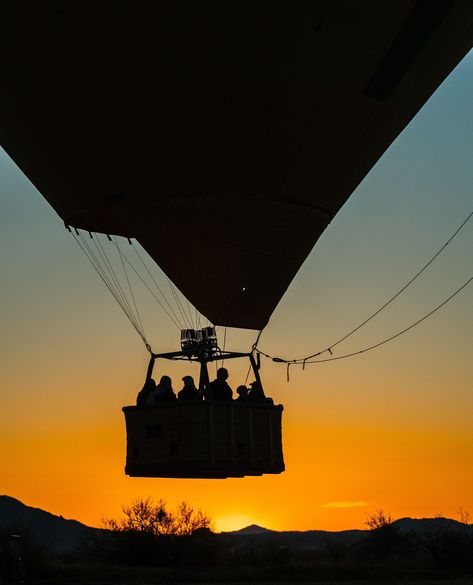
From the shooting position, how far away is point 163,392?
66.4ft

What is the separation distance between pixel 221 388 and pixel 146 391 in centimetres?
134

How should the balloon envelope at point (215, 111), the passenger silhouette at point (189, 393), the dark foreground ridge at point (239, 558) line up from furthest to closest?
the dark foreground ridge at point (239, 558)
the passenger silhouette at point (189, 393)
the balloon envelope at point (215, 111)

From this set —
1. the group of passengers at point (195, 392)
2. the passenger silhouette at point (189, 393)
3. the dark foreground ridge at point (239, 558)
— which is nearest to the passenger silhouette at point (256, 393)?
the group of passengers at point (195, 392)

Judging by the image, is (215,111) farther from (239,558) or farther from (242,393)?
(239,558)

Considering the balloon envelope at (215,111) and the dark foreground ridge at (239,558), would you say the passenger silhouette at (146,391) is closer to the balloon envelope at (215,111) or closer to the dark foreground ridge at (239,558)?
the balloon envelope at (215,111)

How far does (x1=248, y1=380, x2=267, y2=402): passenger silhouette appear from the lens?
2095 centimetres

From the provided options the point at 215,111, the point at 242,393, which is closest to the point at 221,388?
the point at 242,393

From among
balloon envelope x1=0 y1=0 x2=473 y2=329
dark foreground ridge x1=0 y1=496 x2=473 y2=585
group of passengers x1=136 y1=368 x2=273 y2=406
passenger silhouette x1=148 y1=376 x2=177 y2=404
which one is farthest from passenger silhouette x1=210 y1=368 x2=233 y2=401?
dark foreground ridge x1=0 y1=496 x2=473 y2=585

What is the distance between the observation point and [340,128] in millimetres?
19828

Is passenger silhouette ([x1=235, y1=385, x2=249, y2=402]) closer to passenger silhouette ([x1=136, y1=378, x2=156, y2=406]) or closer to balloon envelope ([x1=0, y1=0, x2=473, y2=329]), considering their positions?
passenger silhouette ([x1=136, y1=378, x2=156, y2=406])

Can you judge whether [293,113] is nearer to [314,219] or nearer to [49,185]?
[314,219]

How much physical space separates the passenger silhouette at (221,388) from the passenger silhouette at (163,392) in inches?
29.9

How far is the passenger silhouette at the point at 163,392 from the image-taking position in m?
20.2

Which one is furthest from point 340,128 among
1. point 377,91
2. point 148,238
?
point 148,238
